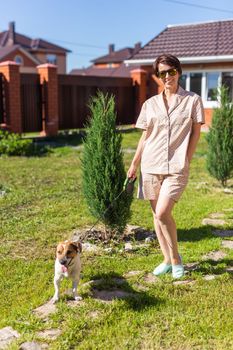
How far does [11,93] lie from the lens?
1373cm

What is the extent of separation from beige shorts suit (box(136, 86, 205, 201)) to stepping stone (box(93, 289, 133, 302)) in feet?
2.98

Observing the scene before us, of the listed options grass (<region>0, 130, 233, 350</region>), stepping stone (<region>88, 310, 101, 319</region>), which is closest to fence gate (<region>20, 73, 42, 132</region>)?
grass (<region>0, 130, 233, 350</region>)

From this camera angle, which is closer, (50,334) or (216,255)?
(50,334)

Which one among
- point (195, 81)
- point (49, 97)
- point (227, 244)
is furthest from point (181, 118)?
point (195, 81)

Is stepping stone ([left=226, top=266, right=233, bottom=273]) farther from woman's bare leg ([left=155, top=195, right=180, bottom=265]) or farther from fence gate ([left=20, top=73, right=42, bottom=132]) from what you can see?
fence gate ([left=20, top=73, right=42, bottom=132])

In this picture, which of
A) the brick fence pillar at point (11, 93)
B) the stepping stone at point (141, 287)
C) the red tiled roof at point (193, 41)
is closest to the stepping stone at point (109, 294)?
the stepping stone at point (141, 287)

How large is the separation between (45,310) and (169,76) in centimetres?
214

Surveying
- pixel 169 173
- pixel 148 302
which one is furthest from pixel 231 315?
pixel 169 173

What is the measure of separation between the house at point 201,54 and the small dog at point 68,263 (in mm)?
13014

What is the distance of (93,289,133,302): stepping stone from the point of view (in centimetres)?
354

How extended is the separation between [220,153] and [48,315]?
218 inches

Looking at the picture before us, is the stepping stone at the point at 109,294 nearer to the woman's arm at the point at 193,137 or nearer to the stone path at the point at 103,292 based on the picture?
the stone path at the point at 103,292

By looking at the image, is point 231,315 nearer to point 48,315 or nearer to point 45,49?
point 48,315

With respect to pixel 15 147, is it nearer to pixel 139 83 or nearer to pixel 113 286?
pixel 113 286
